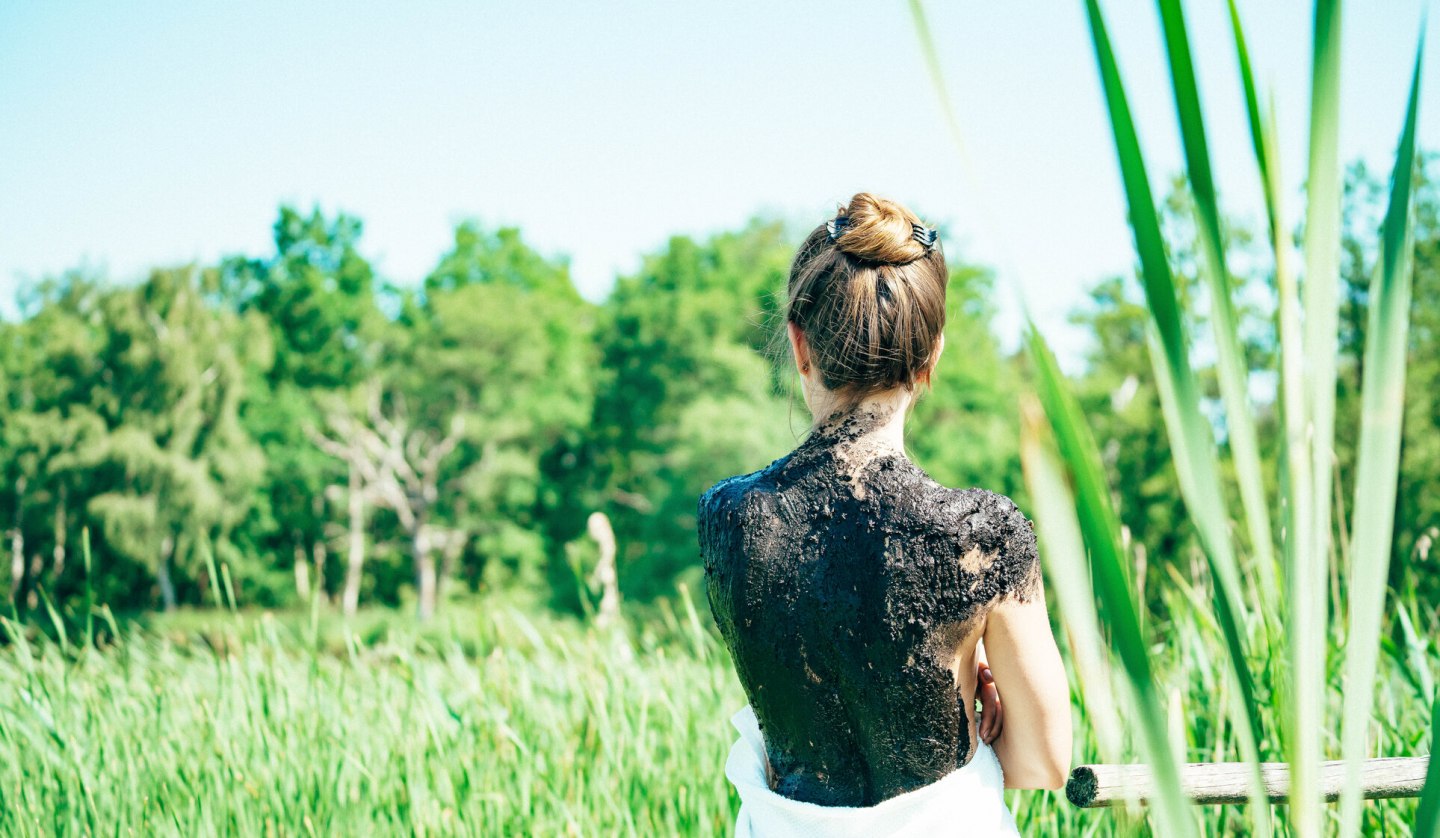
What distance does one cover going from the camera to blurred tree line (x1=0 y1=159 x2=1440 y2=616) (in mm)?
27359

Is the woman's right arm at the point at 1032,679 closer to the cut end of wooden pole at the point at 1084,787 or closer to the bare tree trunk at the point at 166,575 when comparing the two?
the cut end of wooden pole at the point at 1084,787

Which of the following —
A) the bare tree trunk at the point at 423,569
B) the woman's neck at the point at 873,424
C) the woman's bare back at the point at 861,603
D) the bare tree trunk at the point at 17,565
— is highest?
the woman's neck at the point at 873,424

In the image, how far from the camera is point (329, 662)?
13.2 feet

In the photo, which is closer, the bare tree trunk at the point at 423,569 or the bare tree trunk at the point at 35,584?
the bare tree trunk at the point at 35,584

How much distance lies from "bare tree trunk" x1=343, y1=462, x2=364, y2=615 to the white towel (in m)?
31.1

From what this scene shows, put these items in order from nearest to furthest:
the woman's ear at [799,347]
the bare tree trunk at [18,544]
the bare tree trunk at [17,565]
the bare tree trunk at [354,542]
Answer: the woman's ear at [799,347] → the bare tree trunk at [17,565] → the bare tree trunk at [18,544] → the bare tree trunk at [354,542]

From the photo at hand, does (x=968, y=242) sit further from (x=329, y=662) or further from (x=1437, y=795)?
(x=1437, y=795)

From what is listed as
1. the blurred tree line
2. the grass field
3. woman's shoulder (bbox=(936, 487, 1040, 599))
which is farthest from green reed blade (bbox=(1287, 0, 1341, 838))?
the blurred tree line

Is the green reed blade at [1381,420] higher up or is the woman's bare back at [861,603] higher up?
the green reed blade at [1381,420]

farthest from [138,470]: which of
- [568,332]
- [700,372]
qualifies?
[700,372]

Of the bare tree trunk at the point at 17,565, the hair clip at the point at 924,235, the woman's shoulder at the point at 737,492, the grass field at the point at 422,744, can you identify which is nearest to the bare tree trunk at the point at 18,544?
the bare tree trunk at the point at 17,565

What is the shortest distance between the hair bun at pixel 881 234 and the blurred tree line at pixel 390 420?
2222 cm

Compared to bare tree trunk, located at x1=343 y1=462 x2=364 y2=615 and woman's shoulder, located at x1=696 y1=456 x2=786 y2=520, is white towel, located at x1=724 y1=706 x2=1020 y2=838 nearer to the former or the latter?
woman's shoulder, located at x1=696 y1=456 x2=786 y2=520

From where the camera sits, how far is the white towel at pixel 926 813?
163 centimetres
